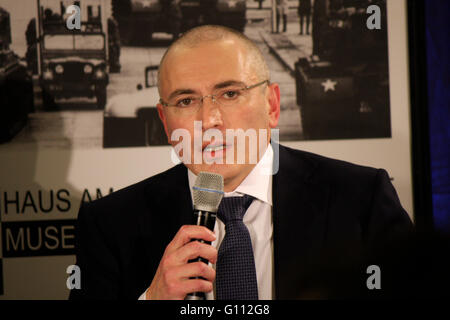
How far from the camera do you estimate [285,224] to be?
1.37 meters

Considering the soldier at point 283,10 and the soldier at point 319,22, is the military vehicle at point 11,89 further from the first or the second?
the soldier at point 319,22

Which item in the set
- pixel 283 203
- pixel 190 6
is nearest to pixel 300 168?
pixel 283 203

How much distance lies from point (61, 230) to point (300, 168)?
858 millimetres

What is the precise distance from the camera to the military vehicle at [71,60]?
156 centimetres

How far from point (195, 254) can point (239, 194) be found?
1.45 feet

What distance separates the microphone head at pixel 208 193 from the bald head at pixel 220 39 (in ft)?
1.59

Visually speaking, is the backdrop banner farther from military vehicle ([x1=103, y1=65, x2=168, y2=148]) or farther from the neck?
the neck

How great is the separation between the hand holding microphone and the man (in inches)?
11.9

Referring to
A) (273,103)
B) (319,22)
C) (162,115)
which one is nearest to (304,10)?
(319,22)

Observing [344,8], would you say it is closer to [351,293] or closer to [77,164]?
[77,164]

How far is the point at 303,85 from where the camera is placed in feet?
5.31

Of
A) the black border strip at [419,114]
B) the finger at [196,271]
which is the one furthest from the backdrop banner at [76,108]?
the finger at [196,271]

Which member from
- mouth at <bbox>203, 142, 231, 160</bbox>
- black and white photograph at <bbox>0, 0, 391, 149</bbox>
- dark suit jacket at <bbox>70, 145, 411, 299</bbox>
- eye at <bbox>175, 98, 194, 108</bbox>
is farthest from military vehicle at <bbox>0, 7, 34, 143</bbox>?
mouth at <bbox>203, 142, 231, 160</bbox>

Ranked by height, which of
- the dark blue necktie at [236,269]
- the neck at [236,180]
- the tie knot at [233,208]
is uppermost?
the neck at [236,180]
